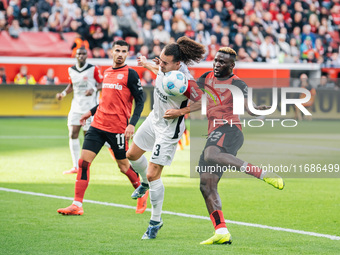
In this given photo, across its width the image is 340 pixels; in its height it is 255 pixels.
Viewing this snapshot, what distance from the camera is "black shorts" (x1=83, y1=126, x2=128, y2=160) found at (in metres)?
8.77

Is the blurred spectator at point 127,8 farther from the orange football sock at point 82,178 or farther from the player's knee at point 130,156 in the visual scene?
the player's knee at point 130,156

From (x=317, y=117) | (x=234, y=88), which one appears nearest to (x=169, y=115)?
(x=234, y=88)

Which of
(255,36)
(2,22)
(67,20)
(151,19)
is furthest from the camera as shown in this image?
(255,36)

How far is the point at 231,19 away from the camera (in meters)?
33.2

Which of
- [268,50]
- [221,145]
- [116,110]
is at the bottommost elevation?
[268,50]

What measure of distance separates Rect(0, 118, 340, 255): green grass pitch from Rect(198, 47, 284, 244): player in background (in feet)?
1.09

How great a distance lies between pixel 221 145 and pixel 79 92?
6.94 metres

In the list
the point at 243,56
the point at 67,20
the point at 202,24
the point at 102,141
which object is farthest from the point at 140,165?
the point at 202,24

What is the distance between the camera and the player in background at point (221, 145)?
6.73 metres

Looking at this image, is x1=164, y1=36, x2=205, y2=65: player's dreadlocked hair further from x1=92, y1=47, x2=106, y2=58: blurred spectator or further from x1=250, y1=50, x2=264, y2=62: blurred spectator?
x1=250, y1=50, x2=264, y2=62: blurred spectator

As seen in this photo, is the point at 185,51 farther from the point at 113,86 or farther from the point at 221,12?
the point at 221,12

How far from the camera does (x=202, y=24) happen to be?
31359 millimetres

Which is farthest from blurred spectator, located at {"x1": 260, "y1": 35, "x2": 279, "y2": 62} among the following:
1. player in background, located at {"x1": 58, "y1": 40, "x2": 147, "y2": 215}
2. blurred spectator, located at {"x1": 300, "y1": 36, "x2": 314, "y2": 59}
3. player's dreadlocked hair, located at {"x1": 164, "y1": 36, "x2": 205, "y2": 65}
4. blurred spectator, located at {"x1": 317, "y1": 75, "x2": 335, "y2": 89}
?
player's dreadlocked hair, located at {"x1": 164, "y1": 36, "x2": 205, "y2": 65}

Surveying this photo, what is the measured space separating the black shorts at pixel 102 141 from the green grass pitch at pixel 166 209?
0.79 metres
